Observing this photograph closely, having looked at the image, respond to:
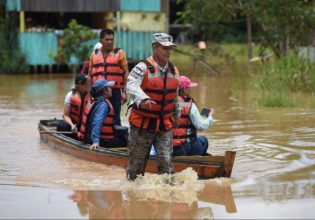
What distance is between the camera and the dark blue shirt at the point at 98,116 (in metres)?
9.42

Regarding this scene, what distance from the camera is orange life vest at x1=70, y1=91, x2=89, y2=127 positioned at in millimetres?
10804

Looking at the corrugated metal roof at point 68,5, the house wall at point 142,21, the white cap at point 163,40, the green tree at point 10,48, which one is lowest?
the green tree at point 10,48

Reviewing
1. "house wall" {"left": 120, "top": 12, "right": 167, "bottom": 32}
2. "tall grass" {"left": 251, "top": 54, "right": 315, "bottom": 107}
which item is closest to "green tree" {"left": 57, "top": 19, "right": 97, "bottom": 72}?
"house wall" {"left": 120, "top": 12, "right": 167, "bottom": 32}

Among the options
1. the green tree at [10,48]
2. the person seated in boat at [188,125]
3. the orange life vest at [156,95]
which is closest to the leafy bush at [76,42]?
the green tree at [10,48]

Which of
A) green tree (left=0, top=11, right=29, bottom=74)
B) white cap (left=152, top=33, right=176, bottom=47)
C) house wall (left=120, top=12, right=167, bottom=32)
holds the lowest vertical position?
green tree (left=0, top=11, right=29, bottom=74)

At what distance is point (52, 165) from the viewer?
9.93m

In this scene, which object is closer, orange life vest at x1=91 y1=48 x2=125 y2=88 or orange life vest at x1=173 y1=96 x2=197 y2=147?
orange life vest at x1=173 y1=96 x2=197 y2=147

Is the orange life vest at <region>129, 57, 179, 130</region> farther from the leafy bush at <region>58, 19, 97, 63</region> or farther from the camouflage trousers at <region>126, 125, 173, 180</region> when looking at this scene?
the leafy bush at <region>58, 19, 97, 63</region>

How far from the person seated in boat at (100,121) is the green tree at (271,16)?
12.9 m

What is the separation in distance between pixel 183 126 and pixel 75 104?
2878 millimetres

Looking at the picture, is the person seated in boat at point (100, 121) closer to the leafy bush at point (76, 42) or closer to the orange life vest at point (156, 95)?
the orange life vest at point (156, 95)

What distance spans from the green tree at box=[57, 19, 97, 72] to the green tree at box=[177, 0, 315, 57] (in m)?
3.79

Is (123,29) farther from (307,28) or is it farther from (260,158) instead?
(260,158)

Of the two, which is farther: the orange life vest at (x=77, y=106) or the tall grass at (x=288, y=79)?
the tall grass at (x=288, y=79)
